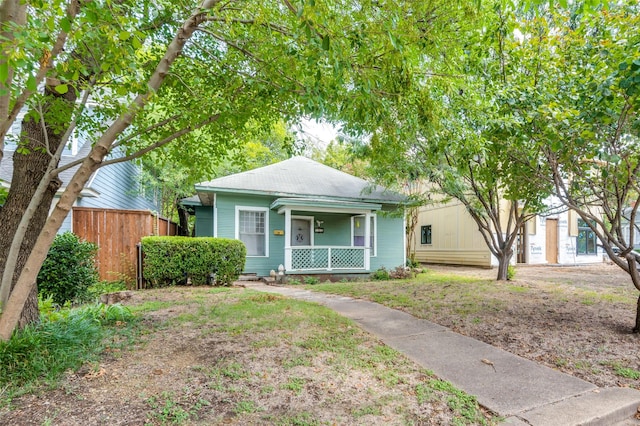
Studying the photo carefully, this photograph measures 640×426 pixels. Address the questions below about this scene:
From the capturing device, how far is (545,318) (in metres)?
5.55

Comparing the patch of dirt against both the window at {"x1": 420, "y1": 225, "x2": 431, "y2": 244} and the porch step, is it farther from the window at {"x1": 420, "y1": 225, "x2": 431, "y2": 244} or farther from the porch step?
the window at {"x1": 420, "y1": 225, "x2": 431, "y2": 244}

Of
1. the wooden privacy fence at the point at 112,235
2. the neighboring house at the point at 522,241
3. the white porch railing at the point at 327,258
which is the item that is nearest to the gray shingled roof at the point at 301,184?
the white porch railing at the point at 327,258

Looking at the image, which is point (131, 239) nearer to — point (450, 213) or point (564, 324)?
point (564, 324)

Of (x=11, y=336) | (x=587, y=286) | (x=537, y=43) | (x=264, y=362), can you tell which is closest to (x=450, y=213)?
(x=587, y=286)

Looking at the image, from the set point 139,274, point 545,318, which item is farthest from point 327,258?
point 545,318

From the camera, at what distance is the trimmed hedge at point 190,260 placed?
26.8 ft

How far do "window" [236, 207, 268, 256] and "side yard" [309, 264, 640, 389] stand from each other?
3844 millimetres

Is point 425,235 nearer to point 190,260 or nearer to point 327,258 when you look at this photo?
point 327,258

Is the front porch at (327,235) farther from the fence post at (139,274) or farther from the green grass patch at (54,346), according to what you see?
the green grass patch at (54,346)

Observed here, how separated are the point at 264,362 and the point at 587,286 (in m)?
10.1

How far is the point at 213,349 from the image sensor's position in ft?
12.0

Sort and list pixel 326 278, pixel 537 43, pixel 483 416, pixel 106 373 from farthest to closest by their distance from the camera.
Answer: pixel 326 278
pixel 537 43
pixel 106 373
pixel 483 416

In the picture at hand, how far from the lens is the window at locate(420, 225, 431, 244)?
1992 centimetres

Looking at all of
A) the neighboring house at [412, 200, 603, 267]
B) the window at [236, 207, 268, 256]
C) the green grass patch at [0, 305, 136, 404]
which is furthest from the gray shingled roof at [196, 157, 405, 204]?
the green grass patch at [0, 305, 136, 404]
